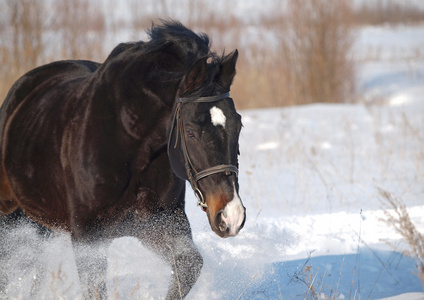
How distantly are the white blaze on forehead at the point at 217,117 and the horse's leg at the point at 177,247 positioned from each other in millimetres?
735

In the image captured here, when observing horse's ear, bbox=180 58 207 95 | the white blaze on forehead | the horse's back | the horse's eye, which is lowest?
the horse's back

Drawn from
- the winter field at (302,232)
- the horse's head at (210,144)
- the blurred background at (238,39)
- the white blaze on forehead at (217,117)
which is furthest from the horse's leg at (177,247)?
the blurred background at (238,39)

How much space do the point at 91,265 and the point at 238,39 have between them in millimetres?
12757

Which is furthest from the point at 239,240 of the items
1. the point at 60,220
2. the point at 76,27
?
the point at 76,27

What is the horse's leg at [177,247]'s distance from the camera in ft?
8.86

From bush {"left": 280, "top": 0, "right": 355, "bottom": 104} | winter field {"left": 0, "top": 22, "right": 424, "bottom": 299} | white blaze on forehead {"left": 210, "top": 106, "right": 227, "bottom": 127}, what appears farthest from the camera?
bush {"left": 280, "top": 0, "right": 355, "bottom": 104}

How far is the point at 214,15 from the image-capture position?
13.8 metres

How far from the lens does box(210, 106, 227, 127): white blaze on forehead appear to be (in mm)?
2174

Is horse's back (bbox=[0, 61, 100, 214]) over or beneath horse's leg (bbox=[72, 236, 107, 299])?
over

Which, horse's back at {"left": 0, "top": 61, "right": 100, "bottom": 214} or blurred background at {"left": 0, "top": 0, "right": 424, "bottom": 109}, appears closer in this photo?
horse's back at {"left": 0, "top": 61, "right": 100, "bottom": 214}

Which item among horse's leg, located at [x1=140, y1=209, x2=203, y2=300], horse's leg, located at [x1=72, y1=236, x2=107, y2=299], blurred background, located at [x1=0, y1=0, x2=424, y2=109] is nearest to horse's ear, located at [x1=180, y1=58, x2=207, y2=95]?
Result: horse's leg, located at [x1=140, y1=209, x2=203, y2=300]

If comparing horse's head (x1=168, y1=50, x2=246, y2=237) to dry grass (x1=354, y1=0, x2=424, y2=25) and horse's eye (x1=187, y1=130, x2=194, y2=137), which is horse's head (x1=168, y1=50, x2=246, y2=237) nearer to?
horse's eye (x1=187, y1=130, x2=194, y2=137)

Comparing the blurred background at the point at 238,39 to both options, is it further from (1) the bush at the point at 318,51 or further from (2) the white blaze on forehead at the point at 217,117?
(2) the white blaze on forehead at the point at 217,117

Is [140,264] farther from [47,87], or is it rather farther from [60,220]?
[47,87]
